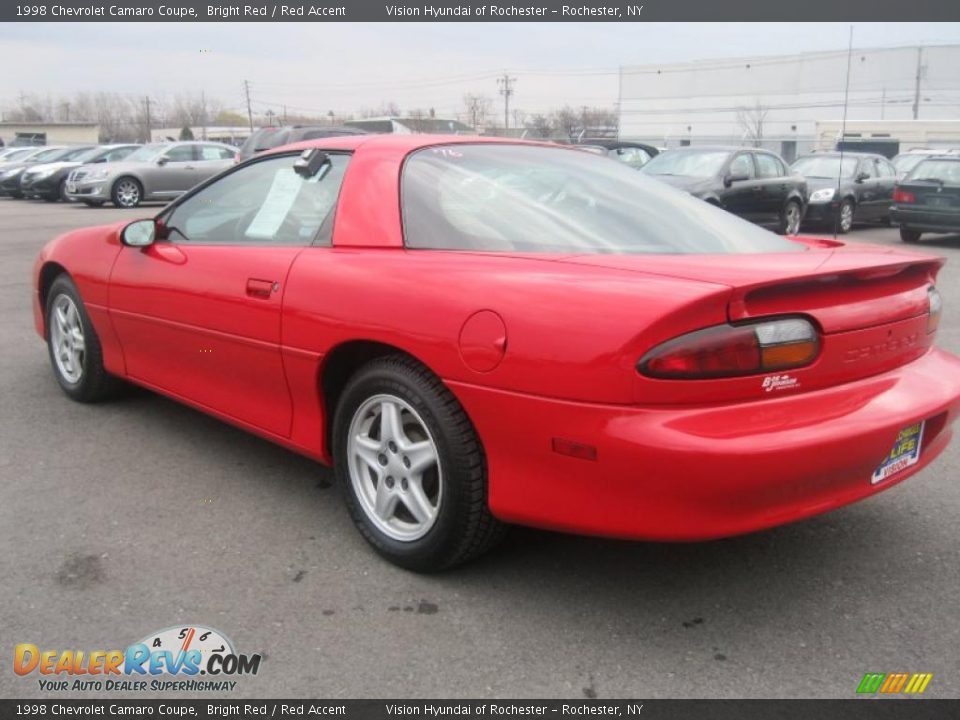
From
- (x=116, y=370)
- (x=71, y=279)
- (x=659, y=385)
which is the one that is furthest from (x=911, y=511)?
(x=71, y=279)

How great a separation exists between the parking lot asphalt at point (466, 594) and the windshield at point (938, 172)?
11.8m

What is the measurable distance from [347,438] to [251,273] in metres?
0.81

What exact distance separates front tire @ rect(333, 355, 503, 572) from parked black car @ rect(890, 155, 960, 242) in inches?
532

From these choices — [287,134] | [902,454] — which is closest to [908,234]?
[287,134]

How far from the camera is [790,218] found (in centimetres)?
1430

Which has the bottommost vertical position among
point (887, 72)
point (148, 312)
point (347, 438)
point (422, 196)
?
point (347, 438)

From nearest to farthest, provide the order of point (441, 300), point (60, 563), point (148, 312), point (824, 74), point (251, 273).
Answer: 1. point (441, 300)
2. point (60, 563)
3. point (251, 273)
4. point (148, 312)
5. point (824, 74)

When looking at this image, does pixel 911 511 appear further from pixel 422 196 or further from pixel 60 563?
pixel 60 563

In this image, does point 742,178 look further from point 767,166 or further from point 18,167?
point 18,167

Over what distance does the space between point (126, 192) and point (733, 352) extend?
20.5 metres

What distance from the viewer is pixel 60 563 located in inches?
118

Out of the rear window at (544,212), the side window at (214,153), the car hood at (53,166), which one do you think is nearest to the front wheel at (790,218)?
the rear window at (544,212)

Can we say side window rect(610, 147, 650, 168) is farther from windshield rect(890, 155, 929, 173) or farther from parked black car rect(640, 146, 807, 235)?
windshield rect(890, 155, 929, 173)
